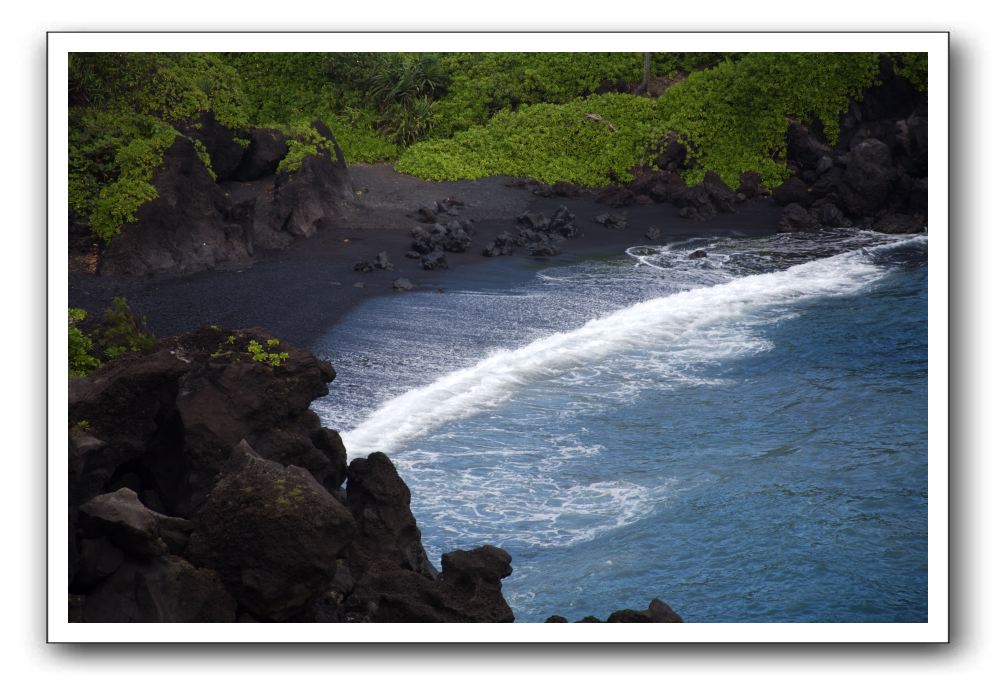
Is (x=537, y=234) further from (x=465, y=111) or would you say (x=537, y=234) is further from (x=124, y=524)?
(x=124, y=524)

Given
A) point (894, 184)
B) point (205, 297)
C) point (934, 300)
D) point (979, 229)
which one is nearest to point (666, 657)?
point (934, 300)

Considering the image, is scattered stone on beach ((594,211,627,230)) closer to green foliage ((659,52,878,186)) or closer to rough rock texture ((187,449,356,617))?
green foliage ((659,52,878,186))

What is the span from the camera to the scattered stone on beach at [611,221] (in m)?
23.3

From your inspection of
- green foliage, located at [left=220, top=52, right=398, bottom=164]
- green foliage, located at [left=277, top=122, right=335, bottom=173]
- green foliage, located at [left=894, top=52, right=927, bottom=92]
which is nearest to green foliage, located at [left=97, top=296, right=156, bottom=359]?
green foliage, located at [left=220, top=52, right=398, bottom=164]

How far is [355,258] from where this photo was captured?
19.9 metres

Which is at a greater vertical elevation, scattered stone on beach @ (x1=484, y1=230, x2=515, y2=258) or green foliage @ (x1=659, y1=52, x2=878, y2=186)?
green foliage @ (x1=659, y1=52, x2=878, y2=186)

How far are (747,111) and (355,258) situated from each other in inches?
437

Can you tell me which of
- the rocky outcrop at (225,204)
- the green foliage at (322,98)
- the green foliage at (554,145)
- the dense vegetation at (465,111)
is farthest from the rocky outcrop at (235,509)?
the green foliage at (554,145)

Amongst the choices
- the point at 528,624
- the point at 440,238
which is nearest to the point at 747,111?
the point at 440,238

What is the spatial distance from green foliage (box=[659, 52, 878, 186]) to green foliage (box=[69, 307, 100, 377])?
15.7m

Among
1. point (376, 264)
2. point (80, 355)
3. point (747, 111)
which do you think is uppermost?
point (747, 111)

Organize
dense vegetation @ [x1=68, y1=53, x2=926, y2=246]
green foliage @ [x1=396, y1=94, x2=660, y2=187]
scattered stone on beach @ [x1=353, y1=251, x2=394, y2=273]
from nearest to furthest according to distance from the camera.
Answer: dense vegetation @ [x1=68, y1=53, x2=926, y2=246] < scattered stone on beach @ [x1=353, y1=251, x2=394, y2=273] < green foliage @ [x1=396, y1=94, x2=660, y2=187]

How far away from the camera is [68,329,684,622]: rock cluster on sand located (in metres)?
7.81

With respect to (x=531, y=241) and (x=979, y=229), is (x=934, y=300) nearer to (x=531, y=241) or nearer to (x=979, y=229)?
(x=979, y=229)
